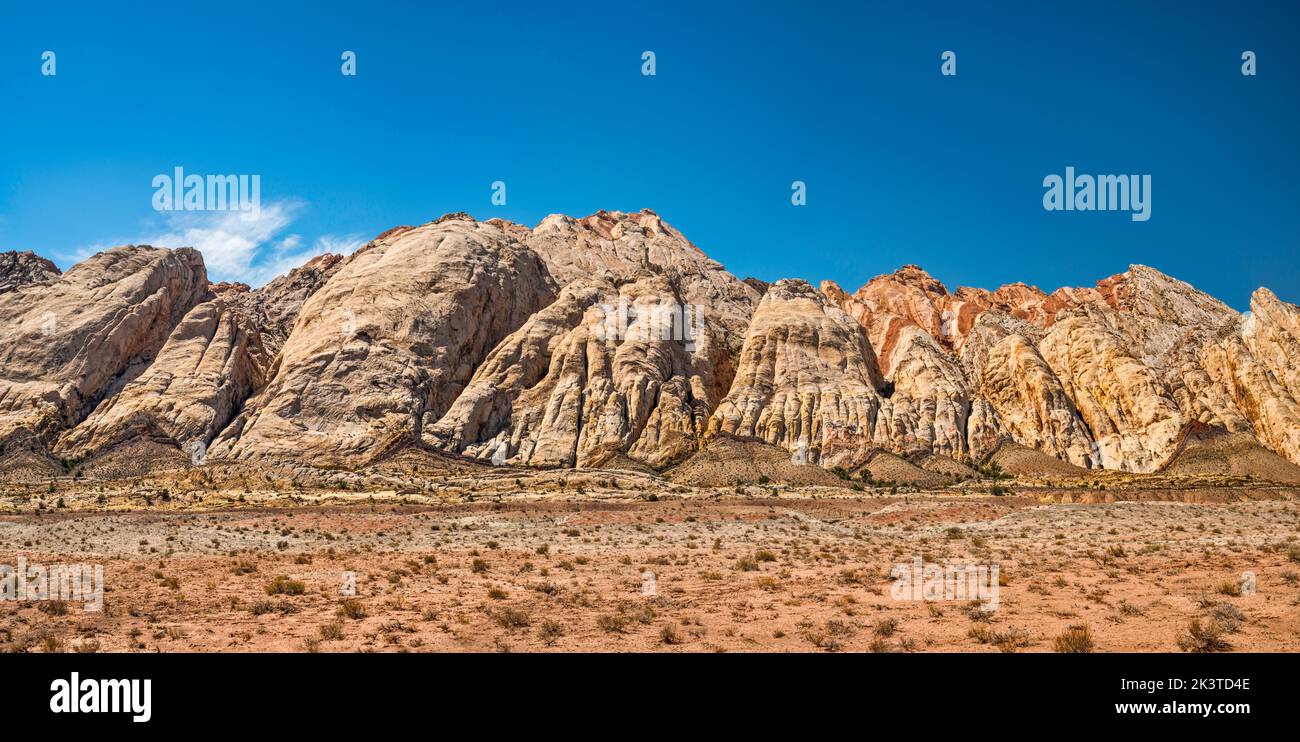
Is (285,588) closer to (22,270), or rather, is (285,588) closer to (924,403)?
(924,403)

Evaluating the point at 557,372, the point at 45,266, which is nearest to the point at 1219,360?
the point at 557,372

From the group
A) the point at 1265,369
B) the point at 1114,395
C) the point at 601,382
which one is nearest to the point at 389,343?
the point at 601,382

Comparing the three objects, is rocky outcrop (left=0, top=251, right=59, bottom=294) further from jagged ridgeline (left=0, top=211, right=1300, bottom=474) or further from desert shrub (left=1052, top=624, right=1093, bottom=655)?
desert shrub (left=1052, top=624, right=1093, bottom=655)

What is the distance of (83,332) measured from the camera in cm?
8969

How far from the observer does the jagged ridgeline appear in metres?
79.2

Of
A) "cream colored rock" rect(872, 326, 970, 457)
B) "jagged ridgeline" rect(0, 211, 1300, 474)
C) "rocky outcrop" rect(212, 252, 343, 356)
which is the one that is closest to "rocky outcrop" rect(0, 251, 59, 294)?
"jagged ridgeline" rect(0, 211, 1300, 474)

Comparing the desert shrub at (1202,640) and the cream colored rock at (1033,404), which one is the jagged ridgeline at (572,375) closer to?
the cream colored rock at (1033,404)

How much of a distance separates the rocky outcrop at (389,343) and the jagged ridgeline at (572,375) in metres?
0.27

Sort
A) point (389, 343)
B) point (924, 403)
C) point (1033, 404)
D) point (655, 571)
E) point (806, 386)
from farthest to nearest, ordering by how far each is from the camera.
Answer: point (806, 386), point (924, 403), point (1033, 404), point (389, 343), point (655, 571)

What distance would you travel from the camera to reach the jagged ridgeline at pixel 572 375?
260 ft

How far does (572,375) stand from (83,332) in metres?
51.5

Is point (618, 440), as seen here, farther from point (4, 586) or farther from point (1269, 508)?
point (4, 586)

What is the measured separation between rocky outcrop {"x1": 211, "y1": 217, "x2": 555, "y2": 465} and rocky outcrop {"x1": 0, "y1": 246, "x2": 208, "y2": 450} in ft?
55.2

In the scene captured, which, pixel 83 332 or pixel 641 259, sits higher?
pixel 641 259
